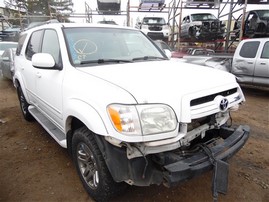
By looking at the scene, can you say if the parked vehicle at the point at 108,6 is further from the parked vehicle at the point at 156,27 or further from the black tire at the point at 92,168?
the black tire at the point at 92,168

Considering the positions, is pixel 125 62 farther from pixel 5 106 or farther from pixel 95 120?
pixel 5 106

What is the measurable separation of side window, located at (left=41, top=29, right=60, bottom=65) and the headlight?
1.41 meters

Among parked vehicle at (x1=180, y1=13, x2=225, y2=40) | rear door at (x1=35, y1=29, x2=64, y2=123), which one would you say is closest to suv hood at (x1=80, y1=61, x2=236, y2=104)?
rear door at (x1=35, y1=29, x2=64, y2=123)

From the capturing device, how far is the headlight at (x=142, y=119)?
78.5 inches

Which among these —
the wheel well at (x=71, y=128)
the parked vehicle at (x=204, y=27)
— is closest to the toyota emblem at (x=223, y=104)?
the wheel well at (x=71, y=128)

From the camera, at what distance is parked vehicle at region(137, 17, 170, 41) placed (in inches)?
643

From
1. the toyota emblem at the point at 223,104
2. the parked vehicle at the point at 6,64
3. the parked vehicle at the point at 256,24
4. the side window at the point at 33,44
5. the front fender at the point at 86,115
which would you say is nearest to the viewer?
the front fender at the point at 86,115

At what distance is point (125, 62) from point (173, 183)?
1.62 metres

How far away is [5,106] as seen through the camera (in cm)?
632

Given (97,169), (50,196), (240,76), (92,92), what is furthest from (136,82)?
(240,76)

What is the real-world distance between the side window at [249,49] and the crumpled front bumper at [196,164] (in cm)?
605

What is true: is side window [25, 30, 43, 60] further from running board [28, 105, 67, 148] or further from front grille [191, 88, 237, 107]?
front grille [191, 88, 237, 107]

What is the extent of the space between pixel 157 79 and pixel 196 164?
854mm

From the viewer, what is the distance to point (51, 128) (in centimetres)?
348
